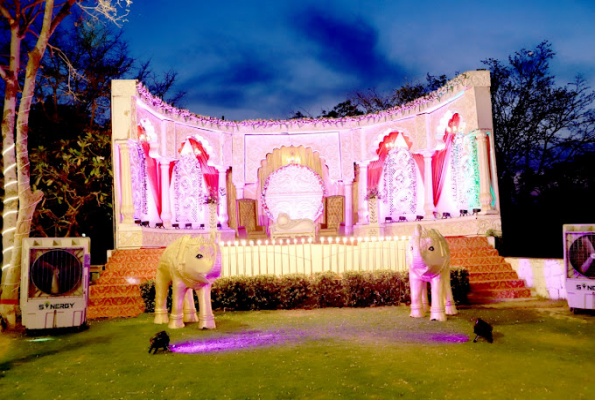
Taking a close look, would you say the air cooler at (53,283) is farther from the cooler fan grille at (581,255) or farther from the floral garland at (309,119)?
the cooler fan grille at (581,255)

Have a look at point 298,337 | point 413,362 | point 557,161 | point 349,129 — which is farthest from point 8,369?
point 557,161

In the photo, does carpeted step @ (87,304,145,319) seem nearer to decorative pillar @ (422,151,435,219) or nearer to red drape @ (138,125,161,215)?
red drape @ (138,125,161,215)

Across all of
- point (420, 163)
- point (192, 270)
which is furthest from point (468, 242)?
point (192, 270)

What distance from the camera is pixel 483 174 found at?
391 inches

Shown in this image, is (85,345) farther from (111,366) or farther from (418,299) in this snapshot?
(418,299)

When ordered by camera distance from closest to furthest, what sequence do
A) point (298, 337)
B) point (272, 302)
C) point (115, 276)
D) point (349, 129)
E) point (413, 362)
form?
point (413, 362) < point (298, 337) < point (272, 302) < point (115, 276) < point (349, 129)

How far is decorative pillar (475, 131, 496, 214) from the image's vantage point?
980 centimetres

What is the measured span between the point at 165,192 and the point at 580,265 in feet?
31.8

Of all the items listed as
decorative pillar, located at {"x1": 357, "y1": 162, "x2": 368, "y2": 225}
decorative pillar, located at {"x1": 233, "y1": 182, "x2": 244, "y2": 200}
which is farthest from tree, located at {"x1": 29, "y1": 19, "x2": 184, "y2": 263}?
decorative pillar, located at {"x1": 357, "y1": 162, "x2": 368, "y2": 225}

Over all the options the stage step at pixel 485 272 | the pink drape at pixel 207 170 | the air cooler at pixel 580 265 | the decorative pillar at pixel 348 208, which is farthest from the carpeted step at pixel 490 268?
the pink drape at pixel 207 170

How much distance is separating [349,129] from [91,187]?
24.7ft

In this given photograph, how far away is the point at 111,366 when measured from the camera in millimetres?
3730

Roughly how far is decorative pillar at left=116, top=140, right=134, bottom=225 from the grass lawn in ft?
13.6

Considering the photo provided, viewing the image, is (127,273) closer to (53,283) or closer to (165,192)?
(53,283)
